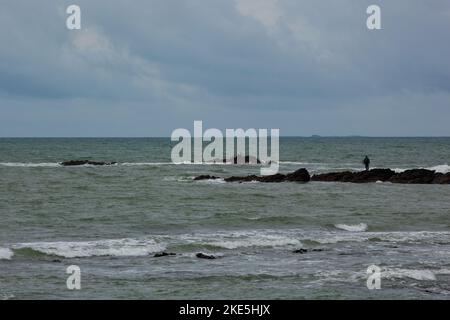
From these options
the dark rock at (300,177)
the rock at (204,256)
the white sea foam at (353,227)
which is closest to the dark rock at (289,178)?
the dark rock at (300,177)

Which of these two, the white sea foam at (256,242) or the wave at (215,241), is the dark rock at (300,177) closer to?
the wave at (215,241)

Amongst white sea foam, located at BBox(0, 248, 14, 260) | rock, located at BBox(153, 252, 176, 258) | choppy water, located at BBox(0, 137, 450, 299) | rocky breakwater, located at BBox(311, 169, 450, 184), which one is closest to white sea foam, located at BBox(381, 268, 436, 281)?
choppy water, located at BBox(0, 137, 450, 299)

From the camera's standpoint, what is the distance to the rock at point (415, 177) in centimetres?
5103

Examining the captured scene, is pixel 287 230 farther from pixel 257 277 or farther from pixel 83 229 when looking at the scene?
pixel 257 277

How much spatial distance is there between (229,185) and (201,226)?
20.6 meters

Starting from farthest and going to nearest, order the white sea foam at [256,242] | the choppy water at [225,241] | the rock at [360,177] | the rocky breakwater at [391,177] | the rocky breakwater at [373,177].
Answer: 1. the rock at [360,177]
2. the rocky breakwater at [373,177]
3. the rocky breakwater at [391,177]
4. the white sea foam at [256,242]
5. the choppy water at [225,241]

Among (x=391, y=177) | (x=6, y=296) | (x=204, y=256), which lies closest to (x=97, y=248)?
(x=204, y=256)

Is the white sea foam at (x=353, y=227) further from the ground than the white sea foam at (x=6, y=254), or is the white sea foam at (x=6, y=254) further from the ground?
the white sea foam at (x=6, y=254)

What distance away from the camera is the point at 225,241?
80.9 ft

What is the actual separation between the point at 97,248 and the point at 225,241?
Result: 14.5 feet

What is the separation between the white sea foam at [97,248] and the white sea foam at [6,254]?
0.68 m

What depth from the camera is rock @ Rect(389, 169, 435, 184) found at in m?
51.0

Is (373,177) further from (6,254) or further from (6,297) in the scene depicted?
(6,297)
